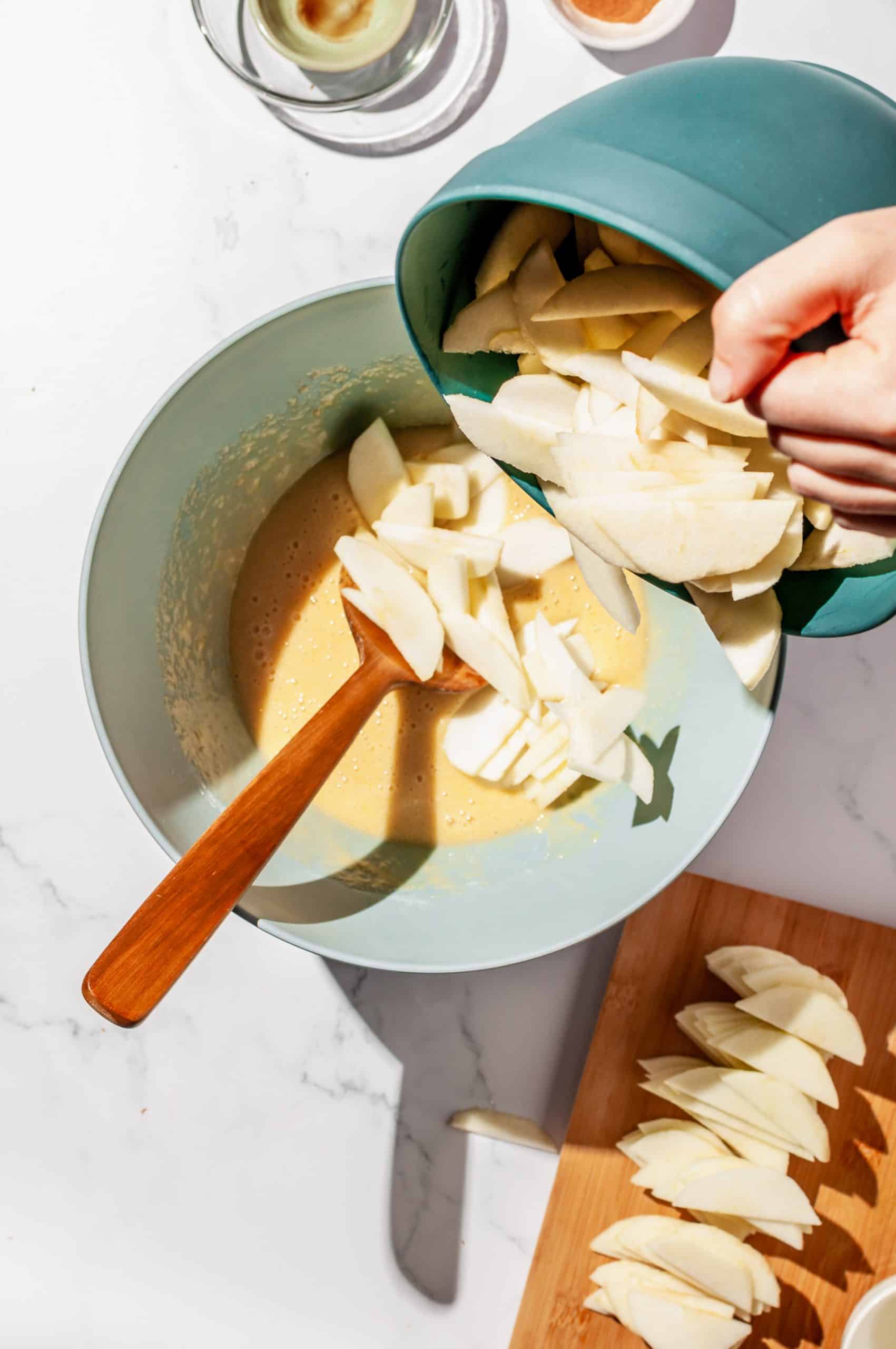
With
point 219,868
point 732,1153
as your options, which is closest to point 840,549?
point 219,868

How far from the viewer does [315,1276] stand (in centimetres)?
104

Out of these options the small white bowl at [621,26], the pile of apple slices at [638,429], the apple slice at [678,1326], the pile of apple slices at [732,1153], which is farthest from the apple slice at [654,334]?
the apple slice at [678,1326]

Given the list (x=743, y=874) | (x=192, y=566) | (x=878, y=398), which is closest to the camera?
(x=878, y=398)

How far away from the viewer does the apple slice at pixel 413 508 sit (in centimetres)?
93

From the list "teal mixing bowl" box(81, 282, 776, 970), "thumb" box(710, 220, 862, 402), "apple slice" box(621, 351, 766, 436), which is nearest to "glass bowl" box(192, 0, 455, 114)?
"teal mixing bowl" box(81, 282, 776, 970)

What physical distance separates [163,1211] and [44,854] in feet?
1.21

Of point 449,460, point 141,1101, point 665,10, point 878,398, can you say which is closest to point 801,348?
point 878,398

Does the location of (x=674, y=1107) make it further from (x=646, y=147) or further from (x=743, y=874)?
(x=646, y=147)

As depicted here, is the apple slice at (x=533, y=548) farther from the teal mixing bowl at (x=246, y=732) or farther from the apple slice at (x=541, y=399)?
the apple slice at (x=541, y=399)

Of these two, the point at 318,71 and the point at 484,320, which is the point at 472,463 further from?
the point at 318,71

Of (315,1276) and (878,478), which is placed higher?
(878,478)

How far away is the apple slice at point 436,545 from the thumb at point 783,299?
0.49 metres

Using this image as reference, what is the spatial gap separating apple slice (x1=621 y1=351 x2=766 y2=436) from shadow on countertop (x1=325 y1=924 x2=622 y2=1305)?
56 centimetres

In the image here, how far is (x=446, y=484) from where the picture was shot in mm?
971
